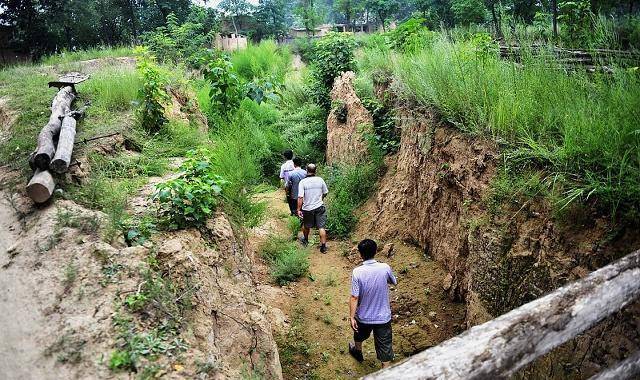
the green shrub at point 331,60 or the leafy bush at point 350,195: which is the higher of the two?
the green shrub at point 331,60

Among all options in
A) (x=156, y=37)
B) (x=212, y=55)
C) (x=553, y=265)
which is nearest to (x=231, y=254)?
(x=553, y=265)

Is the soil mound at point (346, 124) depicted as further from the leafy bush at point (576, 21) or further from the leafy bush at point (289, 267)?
the leafy bush at point (576, 21)

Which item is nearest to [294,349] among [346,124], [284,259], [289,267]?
[289,267]

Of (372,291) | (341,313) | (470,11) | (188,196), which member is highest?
(470,11)

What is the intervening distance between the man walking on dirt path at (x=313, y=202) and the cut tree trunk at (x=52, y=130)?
156 inches

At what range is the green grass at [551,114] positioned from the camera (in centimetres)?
352

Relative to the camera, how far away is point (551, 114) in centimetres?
436

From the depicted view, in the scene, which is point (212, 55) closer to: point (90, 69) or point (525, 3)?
point (90, 69)

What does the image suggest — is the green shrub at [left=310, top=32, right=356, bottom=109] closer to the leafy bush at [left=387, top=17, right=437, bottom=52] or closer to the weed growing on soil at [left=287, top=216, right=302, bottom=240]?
the leafy bush at [left=387, top=17, right=437, bottom=52]

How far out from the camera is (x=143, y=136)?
712 centimetres

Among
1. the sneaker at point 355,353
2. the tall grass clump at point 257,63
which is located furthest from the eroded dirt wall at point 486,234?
the tall grass clump at point 257,63

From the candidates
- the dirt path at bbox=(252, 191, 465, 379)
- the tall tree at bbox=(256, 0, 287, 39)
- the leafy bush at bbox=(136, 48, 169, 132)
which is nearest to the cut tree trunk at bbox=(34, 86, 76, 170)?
the leafy bush at bbox=(136, 48, 169, 132)

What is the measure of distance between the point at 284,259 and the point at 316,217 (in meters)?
1.15

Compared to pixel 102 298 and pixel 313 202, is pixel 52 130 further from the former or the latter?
pixel 313 202
